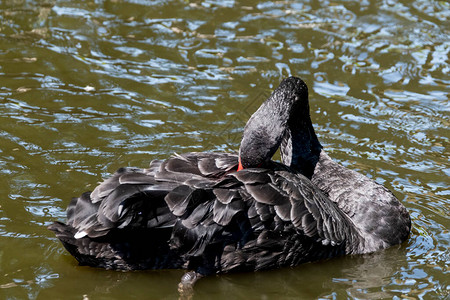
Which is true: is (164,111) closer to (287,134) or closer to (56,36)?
(287,134)

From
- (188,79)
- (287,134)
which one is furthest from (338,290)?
(188,79)

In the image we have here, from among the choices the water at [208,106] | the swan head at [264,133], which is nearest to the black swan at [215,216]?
the swan head at [264,133]

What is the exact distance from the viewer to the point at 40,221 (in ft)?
21.1

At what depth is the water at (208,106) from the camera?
5.98m

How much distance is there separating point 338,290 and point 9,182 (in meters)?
3.25

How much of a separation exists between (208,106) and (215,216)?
10.0 ft

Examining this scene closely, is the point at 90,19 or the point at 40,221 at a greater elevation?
the point at 90,19

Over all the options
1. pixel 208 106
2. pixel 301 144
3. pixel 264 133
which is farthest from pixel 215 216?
pixel 208 106

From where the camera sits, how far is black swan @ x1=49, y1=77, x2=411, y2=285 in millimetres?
5691

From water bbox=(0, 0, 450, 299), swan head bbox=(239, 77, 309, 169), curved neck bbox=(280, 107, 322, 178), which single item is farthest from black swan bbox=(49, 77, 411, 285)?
curved neck bbox=(280, 107, 322, 178)

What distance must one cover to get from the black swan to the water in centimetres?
18

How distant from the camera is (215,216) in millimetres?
5750

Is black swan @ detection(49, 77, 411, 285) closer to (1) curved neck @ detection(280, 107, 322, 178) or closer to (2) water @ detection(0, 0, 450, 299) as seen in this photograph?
(2) water @ detection(0, 0, 450, 299)

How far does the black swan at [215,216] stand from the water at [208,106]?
18cm
